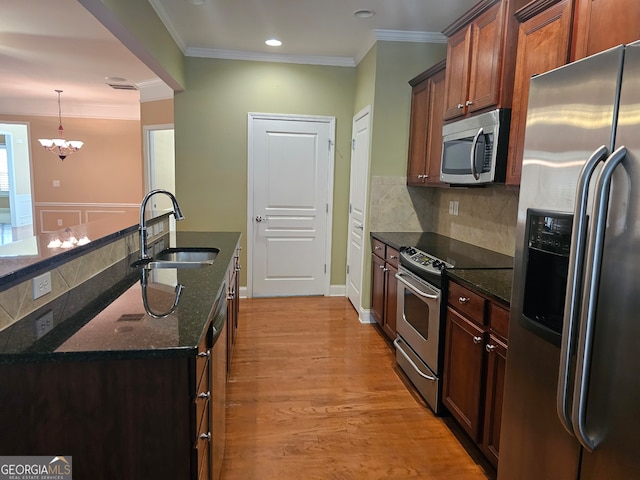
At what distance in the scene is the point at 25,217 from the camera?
8.40 m

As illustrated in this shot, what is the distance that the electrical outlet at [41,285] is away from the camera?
1.48 meters

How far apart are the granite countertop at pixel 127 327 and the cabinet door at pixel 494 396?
1.25 meters

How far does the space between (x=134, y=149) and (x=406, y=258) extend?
21.0ft

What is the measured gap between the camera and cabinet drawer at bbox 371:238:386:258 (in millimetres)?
3680

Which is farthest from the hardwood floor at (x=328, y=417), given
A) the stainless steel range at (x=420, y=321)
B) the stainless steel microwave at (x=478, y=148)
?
the stainless steel microwave at (x=478, y=148)

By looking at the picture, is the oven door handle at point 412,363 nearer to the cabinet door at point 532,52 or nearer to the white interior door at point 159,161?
the cabinet door at point 532,52

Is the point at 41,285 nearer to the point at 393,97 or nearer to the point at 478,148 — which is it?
the point at 478,148

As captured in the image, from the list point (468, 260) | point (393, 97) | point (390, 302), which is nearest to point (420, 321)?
point (468, 260)

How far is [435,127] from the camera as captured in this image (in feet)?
11.2

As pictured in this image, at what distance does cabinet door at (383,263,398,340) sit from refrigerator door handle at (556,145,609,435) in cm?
209

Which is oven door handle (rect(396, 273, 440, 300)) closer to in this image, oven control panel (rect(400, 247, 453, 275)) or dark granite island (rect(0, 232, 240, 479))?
oven control panel (rect(400, 247, 453, 275))

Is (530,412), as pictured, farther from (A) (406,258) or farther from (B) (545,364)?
(A) (406,258)

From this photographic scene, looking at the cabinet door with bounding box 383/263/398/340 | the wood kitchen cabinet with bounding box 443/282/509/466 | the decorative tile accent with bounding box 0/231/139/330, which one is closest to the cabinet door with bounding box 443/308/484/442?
the wood kitchen cabinet with bounding box 443/282/509/466

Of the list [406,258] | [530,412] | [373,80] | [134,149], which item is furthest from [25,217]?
[530,412]
